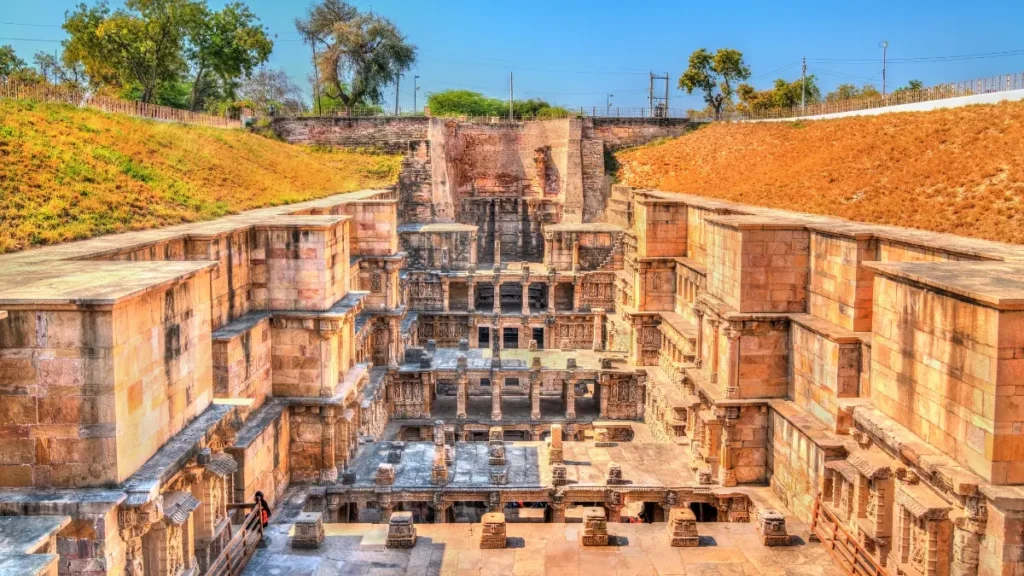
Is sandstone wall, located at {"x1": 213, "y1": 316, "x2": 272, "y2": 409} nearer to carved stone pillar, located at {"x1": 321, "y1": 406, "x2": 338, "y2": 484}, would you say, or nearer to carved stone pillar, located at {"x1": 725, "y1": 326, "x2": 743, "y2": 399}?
carved stone pillar, located at {"x1": 321, "y1": 406, "x2": 338, "y2": 484}

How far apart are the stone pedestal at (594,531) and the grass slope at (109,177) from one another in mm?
10791

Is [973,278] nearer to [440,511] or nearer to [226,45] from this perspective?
[440,511]

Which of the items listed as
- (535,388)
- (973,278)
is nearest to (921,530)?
(973,278)

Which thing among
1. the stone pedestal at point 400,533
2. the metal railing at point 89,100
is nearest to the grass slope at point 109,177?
the metal railing at point 89,100

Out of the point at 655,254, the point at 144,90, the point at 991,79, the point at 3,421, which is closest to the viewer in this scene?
the point at 3,421

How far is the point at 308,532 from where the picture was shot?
1501cm

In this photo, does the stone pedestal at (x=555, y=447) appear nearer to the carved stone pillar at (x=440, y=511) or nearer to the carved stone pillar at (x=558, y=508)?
the carved stone pillar at (x=558, y=508)

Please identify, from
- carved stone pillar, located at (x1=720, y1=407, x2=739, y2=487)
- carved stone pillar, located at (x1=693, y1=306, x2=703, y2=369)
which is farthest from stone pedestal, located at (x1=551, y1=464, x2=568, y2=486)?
carved stone pillar, located at (x1=693, y1=306, x2=703, y2=369)

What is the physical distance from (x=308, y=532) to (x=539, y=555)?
4.03 meters

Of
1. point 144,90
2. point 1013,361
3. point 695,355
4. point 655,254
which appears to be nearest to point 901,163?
point 655,254

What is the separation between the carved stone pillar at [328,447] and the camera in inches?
706

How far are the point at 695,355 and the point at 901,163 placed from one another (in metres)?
10.4

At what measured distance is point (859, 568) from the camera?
13.3m

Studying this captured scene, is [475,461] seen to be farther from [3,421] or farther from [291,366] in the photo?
[3,421]
